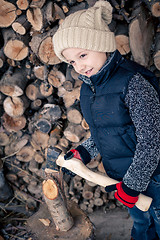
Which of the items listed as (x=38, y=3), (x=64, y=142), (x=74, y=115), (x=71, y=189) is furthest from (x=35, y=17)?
(x=71, y=189)

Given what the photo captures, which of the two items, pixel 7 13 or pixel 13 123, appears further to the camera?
pixel 13 123

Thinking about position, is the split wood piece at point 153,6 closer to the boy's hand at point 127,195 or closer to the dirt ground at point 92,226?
the boy's hand at point 127,195

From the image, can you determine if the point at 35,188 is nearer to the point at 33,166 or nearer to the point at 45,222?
the point at 33,166

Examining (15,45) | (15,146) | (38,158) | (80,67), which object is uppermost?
(80,67)

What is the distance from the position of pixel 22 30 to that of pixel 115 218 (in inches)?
96.6

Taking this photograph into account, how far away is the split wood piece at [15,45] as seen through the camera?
7.01ft

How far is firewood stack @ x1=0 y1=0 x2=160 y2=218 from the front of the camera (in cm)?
181

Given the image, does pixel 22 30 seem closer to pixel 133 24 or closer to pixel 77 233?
pixel 133 24

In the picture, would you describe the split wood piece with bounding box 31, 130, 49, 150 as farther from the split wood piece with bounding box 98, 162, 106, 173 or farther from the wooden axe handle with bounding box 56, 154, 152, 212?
the wooden axe handle with bounding box 56, 154, 152, 212

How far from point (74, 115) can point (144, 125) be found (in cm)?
125

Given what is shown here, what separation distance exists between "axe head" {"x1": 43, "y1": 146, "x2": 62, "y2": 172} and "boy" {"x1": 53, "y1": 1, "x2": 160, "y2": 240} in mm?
338

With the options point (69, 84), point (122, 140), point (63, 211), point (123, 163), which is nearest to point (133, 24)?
point (69, 84)

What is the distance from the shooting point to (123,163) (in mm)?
1359

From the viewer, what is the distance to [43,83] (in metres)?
2.34
